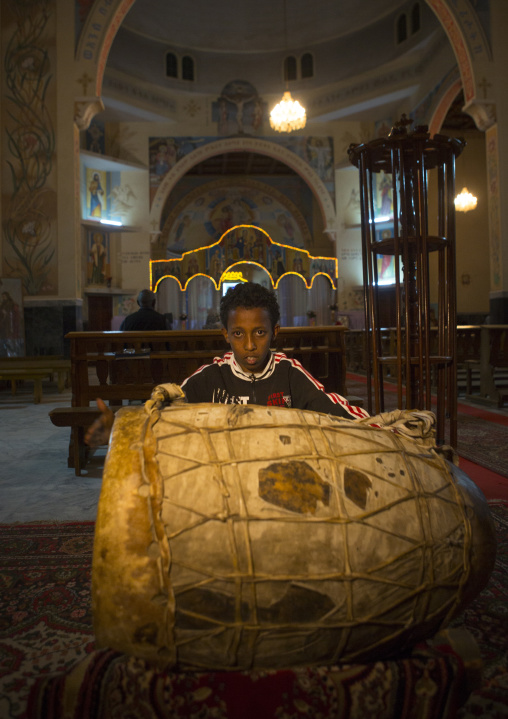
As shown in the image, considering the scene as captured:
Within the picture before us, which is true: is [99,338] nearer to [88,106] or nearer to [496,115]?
[88,106]

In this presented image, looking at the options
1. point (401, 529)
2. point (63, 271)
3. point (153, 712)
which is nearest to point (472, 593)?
point (401, 529)

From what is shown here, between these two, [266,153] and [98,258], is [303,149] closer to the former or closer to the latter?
[266,153]

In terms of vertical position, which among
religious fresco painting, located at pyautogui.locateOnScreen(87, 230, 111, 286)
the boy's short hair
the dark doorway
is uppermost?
religious fresco painting, located at pyautogui.locateOnScreen(87, 230, 111, 286)

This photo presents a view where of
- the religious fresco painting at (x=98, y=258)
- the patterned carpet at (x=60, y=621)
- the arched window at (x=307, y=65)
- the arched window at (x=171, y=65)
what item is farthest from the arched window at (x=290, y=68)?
the patterned carpet at (x=60, y=621)

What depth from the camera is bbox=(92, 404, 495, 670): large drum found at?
0.97m

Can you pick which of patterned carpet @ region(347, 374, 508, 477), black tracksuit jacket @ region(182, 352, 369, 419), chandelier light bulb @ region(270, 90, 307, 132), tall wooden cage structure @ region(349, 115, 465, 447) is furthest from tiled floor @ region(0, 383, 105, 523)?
chandelier light bulb @ region(270, 90, 307, 132)

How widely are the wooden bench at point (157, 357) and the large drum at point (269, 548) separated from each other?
237 centimetres

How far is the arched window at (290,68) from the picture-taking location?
15.4 metres

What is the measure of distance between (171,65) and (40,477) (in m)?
15.3

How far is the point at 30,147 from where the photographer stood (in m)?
9.34

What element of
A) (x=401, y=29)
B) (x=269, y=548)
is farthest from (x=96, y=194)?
(x=269, y=548)

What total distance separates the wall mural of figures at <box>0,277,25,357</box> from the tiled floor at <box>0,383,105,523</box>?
4229 millimetres

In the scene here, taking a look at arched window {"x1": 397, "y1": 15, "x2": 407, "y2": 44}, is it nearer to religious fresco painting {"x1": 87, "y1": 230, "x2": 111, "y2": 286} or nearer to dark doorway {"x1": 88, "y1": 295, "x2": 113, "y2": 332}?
religious fresco painting {"x1": 87, "y1": 230, "x2": 111, "y2": 286}

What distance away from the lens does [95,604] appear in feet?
3.25
